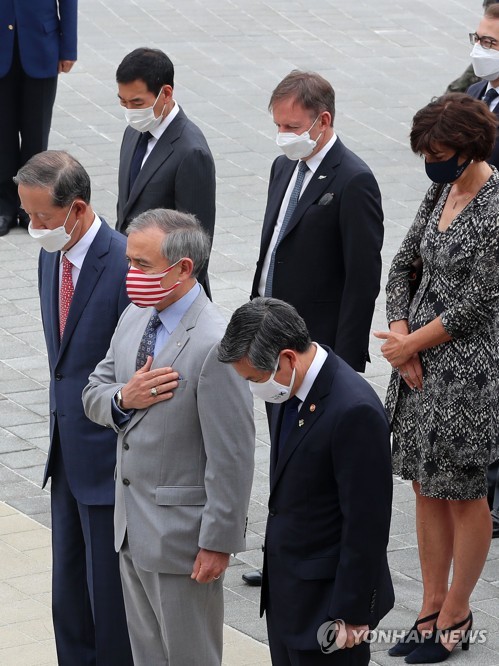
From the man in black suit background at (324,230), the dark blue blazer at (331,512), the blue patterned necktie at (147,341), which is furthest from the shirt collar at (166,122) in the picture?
the dark blue blazer at (331,512)

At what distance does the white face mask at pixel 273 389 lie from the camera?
4230mm

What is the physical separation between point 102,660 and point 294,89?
2548mm

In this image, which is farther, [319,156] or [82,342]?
[319,156]

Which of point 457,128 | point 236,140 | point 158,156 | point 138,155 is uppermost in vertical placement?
point 457,128

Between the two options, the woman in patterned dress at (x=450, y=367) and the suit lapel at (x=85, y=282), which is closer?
the suit lapel at (x=85, y=282)

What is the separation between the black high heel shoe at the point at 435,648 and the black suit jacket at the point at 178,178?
2.03 metres

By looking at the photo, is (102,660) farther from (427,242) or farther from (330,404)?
(427,242)

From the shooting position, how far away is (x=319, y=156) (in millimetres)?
6156

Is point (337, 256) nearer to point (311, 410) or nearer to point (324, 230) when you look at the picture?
point (324, 230)

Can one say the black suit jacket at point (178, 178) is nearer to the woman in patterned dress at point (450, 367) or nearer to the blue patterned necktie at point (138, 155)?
the blue patterned necktie at point (138, 155)

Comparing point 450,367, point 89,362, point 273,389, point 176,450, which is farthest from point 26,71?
point 273,389

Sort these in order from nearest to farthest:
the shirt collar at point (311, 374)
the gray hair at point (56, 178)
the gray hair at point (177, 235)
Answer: the shirt collar at point (311, 374), the gray hair at point (177, 235), the gray hair at point (56, 178)

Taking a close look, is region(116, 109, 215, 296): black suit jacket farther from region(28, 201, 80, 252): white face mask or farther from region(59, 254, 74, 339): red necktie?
region(28, 201, 80, 252): white face mask

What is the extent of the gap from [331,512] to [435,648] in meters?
1.55
